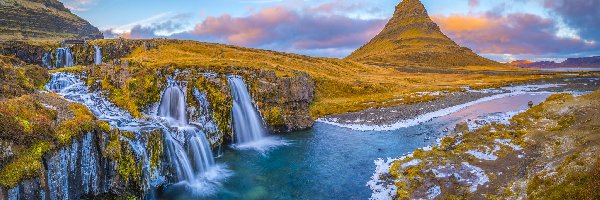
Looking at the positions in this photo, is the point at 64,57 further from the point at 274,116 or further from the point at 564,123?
the point at 564,123

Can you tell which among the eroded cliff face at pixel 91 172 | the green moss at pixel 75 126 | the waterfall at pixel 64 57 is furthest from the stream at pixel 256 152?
the waterfall at pixel 64 57

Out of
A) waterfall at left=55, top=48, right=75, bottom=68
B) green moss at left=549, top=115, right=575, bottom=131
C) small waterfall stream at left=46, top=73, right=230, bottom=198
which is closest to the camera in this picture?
small waterfall stream at left=46, top=73, right=230, bottom=198

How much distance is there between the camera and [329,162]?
119 ft

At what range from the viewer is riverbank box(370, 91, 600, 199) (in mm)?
21009

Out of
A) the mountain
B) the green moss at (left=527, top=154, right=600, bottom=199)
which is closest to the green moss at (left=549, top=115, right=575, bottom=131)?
the green moss at (left=527, top=154, right=600, bottom=199)

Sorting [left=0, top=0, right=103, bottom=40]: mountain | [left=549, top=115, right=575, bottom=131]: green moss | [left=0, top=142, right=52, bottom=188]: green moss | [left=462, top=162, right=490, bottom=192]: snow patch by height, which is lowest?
[left=462, top=162, right=490, bottom=192]: snow patch

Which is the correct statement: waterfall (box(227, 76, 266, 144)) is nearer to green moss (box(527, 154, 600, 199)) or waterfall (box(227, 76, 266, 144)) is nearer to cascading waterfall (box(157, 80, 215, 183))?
cascading waterfall (box(157, 80, 215, 183))

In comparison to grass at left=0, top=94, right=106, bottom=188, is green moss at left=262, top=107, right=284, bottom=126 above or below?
below

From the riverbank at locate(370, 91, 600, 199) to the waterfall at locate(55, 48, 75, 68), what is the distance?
6957 centimetres

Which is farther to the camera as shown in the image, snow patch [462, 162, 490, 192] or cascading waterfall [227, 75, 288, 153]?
cascading waterfall [227, 75, 288, 153]

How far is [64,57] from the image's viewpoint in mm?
75562

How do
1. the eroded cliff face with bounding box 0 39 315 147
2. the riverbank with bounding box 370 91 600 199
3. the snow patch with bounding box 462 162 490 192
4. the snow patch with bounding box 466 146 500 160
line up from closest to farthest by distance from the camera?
the riverbank with bounding box 370 91 600 199 < the snow patch with bounding box 462 162 490 192 < the snow patch with bounding box 466 146 500 160 < the eroded cliff face with bounding box 0 39 315 147

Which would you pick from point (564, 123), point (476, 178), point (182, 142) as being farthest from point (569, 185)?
point (182, 142)

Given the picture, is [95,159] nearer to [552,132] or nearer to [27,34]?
[552,132]
